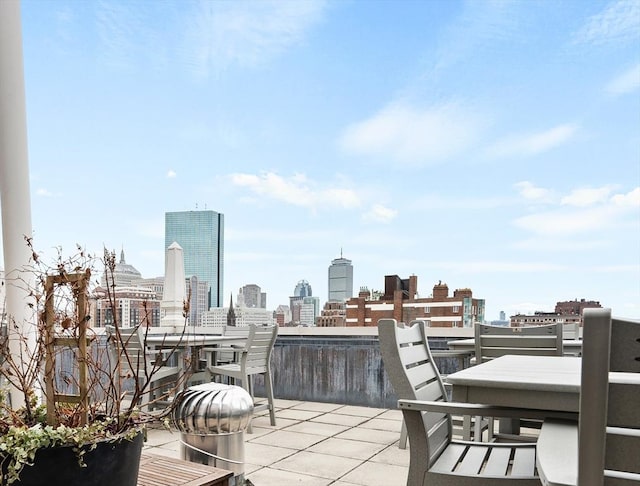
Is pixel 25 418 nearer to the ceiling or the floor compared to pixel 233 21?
nearer to the floor

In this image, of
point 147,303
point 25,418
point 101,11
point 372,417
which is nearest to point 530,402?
point 147,303

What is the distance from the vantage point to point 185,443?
72.6 inches

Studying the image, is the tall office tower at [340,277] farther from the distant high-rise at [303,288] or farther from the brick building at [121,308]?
the brick building at [121,308]

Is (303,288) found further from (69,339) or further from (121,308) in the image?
(69,339)

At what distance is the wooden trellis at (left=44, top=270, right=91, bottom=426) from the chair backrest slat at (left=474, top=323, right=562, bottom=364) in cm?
241

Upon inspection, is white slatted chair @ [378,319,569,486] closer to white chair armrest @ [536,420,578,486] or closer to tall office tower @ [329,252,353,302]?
white chair armrest @ [536,420,578,486]

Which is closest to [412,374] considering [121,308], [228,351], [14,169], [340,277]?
[121,308]

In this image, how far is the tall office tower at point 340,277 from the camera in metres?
17.5

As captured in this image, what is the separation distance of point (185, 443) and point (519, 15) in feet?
48.4

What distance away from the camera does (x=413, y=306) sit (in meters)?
8.00

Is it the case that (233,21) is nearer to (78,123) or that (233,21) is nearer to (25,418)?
(78,123)

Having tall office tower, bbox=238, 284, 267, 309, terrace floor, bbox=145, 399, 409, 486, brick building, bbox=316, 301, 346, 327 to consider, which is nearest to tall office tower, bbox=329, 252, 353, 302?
brick building, bbox=316, 301, 346, 327

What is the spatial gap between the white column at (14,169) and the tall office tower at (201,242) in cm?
501

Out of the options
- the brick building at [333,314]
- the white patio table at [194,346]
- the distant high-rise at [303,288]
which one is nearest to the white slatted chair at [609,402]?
the white patio table at [194,346]
